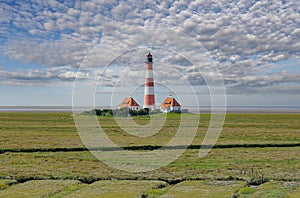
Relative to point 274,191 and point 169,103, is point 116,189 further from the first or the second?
point 169,103

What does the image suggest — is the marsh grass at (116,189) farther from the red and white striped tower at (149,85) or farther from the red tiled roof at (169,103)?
the red tiled roof at (169,103)

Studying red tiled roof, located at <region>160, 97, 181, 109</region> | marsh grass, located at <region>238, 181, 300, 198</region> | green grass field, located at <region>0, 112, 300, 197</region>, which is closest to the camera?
marsh grass, located at <region>238, 181, 300, 198</region>

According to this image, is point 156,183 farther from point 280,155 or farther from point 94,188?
point 280,155

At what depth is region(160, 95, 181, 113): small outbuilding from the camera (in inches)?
3841

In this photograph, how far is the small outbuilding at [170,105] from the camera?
9757 centimetres

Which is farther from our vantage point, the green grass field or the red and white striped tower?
the red and white striped tower

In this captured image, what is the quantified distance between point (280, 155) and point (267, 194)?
12779 millimetres

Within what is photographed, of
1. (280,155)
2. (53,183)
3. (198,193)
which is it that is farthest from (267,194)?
(280,155)

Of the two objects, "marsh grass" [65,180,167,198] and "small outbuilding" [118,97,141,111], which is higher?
"small outbuilding" [118,97,141,111]

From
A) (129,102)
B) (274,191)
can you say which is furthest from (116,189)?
(129,102)

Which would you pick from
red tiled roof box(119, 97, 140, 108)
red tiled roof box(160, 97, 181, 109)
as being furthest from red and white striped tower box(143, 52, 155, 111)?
red tiled roof box(160, 97, 181, 109)

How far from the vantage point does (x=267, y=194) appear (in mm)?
15219

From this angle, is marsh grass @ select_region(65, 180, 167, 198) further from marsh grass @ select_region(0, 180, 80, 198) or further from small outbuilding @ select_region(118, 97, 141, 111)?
small outbuilding @ select_region(118, 97, 141, 111)

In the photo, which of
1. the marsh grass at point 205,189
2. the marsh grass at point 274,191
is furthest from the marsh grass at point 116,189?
the marsh grass at point 274,191
